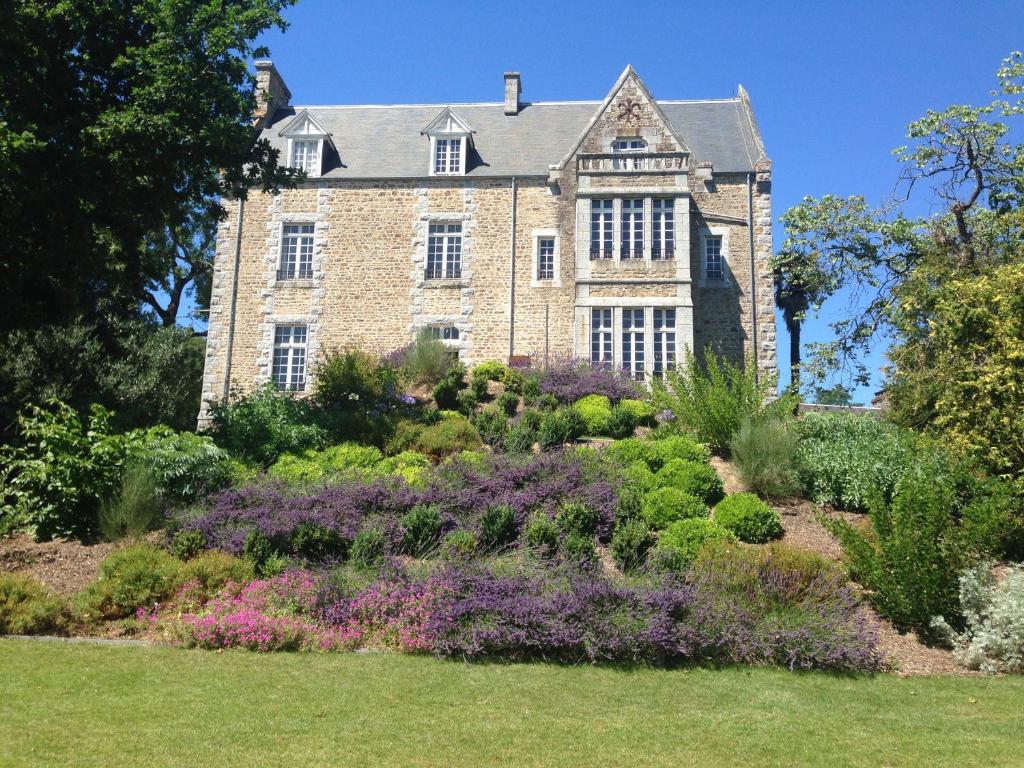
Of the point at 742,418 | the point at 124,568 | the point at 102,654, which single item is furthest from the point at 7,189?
the point at 742,418

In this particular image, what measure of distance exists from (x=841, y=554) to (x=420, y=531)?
515 centimetres

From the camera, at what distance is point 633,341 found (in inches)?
810

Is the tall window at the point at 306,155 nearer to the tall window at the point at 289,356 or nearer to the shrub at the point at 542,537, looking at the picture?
the tall window at the point at 289,356

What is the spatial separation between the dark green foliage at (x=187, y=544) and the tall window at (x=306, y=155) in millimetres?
16349

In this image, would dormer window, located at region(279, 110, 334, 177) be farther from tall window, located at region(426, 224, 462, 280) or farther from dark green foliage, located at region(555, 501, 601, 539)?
dark green foliage, located at region(555, 501, 601, 539)

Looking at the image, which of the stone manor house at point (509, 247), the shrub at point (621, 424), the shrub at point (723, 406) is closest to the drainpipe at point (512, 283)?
the stone manor house at point (509, 247)

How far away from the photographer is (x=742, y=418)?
12.6 m

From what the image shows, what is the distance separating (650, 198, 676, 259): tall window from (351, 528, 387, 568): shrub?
1341 centimetres

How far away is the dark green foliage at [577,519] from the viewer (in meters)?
9.92

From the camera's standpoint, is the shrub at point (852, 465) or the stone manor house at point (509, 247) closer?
the shrub at point (852, 465)

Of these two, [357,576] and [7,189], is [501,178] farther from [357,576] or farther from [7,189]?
[357,576]

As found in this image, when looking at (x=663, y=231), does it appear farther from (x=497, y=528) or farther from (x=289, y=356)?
(x=497, y=528)

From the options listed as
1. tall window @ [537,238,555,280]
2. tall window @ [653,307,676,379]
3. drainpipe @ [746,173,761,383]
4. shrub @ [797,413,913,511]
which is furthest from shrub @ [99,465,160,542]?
drainpipe @ [746,173,761,383]

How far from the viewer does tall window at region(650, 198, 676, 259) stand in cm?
2084
